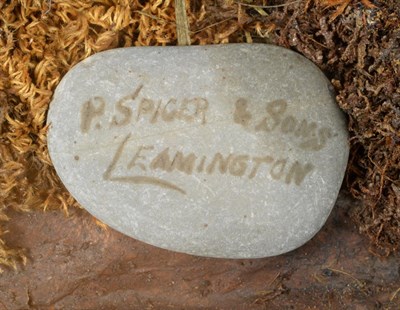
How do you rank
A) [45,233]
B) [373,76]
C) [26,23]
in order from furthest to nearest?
1. [45,233]
2. [26,23]
3. [373,76]

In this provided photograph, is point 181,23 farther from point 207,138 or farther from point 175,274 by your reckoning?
point 175,274

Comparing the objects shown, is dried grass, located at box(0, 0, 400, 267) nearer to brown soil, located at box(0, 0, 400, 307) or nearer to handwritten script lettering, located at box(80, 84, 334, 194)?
brown soil, located at box(0, 0, 400, 307)

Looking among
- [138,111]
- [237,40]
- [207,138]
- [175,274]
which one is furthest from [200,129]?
[175,274]

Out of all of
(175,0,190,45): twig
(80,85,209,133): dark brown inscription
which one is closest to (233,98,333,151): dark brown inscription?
(80,85,209,133): dark brown inscription

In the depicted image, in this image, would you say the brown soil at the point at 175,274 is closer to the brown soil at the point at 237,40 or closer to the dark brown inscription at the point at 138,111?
the brown soil at the point at 237,40

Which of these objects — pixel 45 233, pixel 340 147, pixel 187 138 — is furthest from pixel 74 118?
pixel 340 147

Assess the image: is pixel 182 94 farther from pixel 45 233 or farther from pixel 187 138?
pixel 45 233
